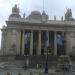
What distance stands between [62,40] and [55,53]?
5082 mm

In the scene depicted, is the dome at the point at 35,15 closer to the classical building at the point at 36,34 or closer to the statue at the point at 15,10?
the classical building at the point at 36,34

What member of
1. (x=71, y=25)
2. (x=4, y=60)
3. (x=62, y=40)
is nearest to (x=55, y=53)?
(x=62, y=40)

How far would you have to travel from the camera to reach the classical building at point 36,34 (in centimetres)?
8094

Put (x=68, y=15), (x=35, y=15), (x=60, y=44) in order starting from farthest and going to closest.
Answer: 1. (x=68, y=15)
2. (x=35, y=15)
3. (x=60, y=44)

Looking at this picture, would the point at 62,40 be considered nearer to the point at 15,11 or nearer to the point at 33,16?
the point at 33,16

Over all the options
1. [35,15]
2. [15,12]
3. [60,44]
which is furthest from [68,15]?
[15,12]

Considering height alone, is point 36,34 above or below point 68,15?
below

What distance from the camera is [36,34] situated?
85.8m

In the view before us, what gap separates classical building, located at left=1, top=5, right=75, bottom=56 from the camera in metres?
80.9

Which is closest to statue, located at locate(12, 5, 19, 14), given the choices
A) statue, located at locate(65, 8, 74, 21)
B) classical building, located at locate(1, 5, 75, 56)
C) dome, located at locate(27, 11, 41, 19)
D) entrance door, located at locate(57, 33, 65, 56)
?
classical building, located at locate(1, 5, 75, 56)

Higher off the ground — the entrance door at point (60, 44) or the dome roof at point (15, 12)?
the dome roof at point (15, 12)

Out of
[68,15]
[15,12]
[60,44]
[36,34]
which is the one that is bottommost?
[60,44]

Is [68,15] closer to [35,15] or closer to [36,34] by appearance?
[35,15]

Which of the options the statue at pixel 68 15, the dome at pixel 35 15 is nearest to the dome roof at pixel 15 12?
the dome at pixel 35 15
